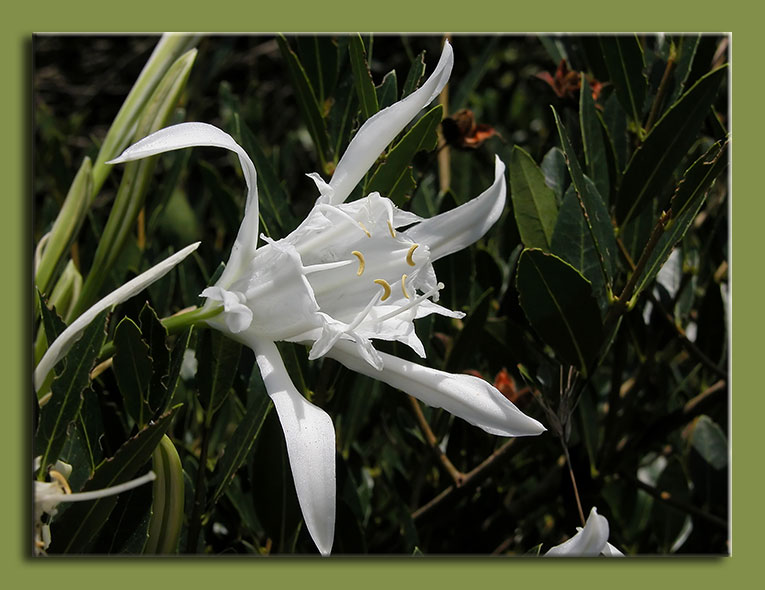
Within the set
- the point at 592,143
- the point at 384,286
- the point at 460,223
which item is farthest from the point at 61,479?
the point at 592,143

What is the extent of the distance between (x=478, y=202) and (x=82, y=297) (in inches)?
20.1

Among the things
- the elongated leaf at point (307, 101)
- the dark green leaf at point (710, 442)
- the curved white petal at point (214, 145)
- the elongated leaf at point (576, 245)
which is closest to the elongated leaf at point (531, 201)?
the elongated leaf at point (576, 245)

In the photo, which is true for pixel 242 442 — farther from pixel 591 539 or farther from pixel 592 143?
pixel 592 143

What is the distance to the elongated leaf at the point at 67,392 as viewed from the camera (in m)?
0.92

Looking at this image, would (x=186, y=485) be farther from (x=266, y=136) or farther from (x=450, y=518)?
(x=266, y=136)

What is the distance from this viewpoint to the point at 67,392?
94 cm

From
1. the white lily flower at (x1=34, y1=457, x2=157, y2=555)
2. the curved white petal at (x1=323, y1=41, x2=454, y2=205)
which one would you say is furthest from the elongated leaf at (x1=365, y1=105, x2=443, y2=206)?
the white lily flower at (x1=34, y1=457, x2=157, y2=555)

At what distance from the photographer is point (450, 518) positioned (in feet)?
4.21

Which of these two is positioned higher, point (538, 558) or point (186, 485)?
point (186, 485)

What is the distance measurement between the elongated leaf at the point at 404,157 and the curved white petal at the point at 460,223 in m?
0.07

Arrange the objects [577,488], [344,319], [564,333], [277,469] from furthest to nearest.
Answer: [577,488] < [277,469] < [564,333] < [344,319]

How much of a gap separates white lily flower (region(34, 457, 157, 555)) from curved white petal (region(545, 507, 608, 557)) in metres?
0.42

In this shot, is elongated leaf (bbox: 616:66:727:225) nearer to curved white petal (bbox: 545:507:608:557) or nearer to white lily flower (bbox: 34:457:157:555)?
curved white petal (bbox: 545:507:608:557)
